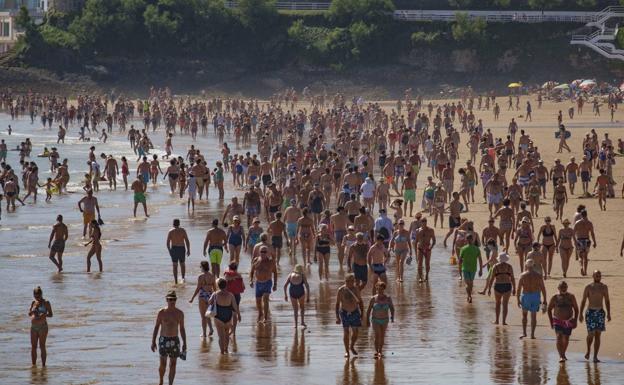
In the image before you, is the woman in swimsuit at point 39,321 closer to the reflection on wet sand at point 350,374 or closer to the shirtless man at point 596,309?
the reflection on wet sand at point 350,374

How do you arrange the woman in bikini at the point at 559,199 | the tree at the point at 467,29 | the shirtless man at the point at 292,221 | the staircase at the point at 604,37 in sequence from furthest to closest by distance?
the tree at the point at 467,29, the staircase at the point at 604,37, the woman in bikini at the point at 559,199, the shirtless man at the point at 292,221

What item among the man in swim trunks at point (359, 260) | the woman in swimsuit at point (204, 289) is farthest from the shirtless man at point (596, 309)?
the woman in swimsuit at point (204, 289)

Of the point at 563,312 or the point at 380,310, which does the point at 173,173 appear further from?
the point at 563,312

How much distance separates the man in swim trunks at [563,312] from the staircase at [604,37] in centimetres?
6379

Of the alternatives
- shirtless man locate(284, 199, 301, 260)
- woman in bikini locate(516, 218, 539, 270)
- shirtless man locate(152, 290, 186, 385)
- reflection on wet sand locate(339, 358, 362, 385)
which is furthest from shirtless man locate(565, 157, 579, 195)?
shirtless man locate(152, 290, 186, 385)

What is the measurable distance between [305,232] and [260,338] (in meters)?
5.20

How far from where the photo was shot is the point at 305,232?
899 inches

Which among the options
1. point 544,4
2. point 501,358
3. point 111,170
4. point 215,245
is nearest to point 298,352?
point 501,358

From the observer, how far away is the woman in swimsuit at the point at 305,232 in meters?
22.7

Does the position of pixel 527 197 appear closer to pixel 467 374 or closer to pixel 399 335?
pixel 399 335

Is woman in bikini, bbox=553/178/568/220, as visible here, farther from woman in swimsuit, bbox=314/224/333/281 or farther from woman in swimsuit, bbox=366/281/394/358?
woman in swimsuit, bbox=366/281/394/358

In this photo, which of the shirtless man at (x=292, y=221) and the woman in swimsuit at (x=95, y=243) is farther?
the shirtless man at (x=292, y=221)

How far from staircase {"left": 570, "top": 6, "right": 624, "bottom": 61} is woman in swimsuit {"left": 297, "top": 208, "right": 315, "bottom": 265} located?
5772 centimetres

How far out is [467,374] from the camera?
1573 cm
